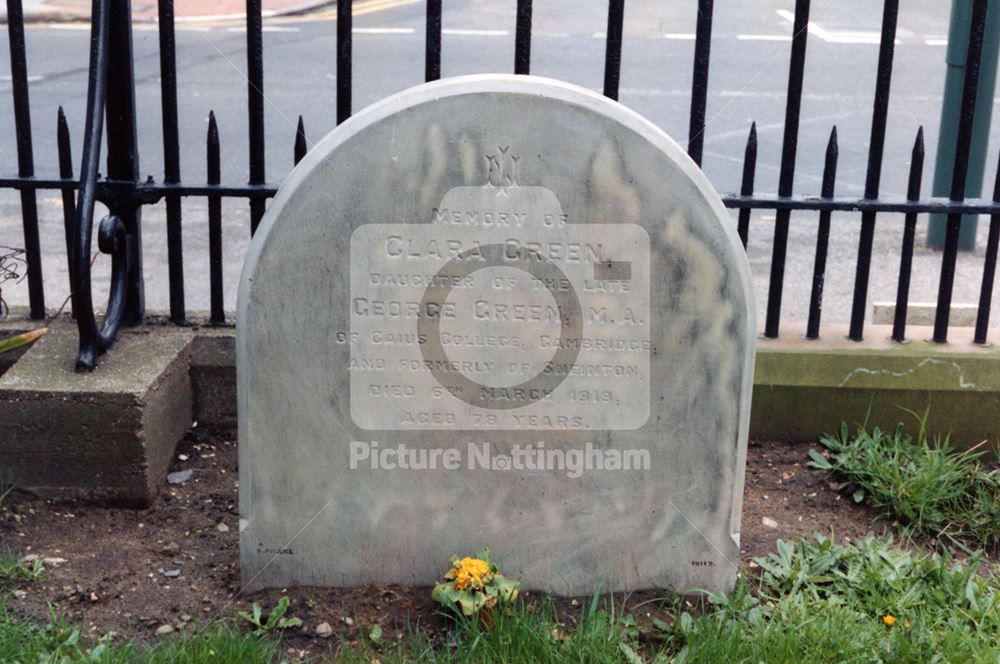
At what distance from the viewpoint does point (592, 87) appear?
1062cm

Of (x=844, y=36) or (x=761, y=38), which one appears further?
(x=844, y=36)

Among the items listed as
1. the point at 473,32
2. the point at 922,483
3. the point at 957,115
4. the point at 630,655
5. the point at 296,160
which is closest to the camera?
the point at 630,655

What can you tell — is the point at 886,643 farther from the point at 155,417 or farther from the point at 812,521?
the point at 155,417

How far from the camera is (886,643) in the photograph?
292cm

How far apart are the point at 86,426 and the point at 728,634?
6.28ft

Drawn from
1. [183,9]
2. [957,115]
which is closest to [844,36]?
[957,115]

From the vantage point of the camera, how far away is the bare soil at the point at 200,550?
3035mm

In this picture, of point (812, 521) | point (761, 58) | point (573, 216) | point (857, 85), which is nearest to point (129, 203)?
point (573, 216)

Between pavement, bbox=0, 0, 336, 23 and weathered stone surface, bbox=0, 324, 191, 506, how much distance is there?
1182cm

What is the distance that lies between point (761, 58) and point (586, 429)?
10.0 m

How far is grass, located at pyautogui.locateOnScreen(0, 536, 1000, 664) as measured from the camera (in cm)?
281

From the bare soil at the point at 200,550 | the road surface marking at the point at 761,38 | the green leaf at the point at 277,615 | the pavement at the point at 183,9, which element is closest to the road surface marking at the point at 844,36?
the road surface marking at the point at 761,38

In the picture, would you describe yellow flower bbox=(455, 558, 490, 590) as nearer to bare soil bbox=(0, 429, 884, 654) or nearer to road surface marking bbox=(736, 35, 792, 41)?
bare soil bbox=(0, 429, 884, 654)

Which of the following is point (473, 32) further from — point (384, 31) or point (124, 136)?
point (124, 136)
